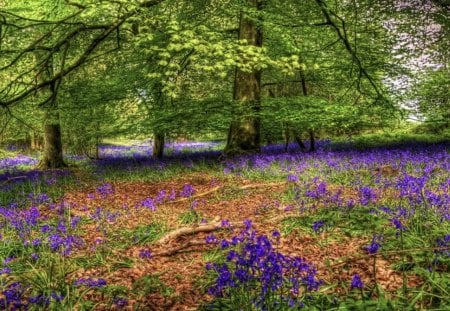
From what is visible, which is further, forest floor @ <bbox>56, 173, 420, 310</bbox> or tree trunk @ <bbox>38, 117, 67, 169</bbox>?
tree trunk @ <bbox>38, 117, 67, 169</bbox>

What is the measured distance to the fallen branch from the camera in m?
5.48

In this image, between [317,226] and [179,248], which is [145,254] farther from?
[317,226]

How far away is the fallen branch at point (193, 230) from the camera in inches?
216

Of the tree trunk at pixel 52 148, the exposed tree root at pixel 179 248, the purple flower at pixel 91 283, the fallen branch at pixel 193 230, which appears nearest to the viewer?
the purple flower at pixel 91 283

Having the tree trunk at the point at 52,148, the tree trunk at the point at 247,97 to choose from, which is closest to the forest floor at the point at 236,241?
the tree trunk at the point at 247,97

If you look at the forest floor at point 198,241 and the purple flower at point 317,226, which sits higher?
the purple flower at point 317,226

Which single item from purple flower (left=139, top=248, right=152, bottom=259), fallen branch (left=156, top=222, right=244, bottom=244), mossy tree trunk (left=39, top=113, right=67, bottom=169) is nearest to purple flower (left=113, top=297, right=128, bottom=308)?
purple flower (left=139, top=248, right=152, bottom=259)

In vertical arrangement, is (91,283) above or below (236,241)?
below

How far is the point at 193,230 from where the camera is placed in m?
5.56

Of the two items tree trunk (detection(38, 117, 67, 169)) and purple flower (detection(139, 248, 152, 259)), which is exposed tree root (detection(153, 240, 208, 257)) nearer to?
purple flower (detection(139, 248, 152, 259))

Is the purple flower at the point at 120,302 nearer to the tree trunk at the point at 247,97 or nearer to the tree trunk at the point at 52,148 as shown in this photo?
the tree trunk at the point at 247,97

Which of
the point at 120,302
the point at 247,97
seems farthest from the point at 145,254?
the point at 247,97

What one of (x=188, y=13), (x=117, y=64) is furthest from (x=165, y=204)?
(x=188, y=13)

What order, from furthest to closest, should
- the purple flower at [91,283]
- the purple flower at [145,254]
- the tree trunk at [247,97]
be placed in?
the tree trunk at [247,97], the purple flower at [145,254], the purple flower at [91,283]
